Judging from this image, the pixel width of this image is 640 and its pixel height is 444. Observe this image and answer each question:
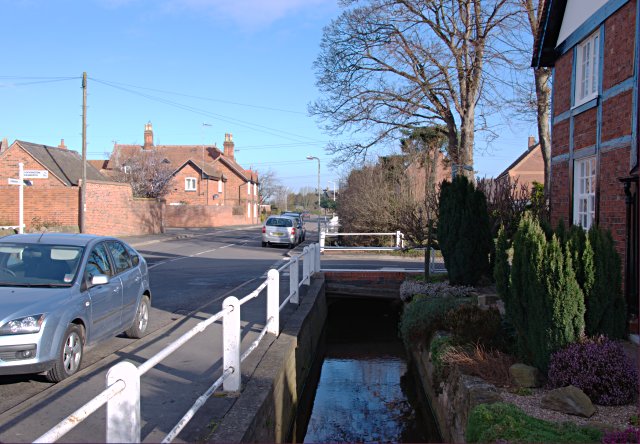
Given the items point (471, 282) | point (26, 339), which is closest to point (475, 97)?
point (471, 282)

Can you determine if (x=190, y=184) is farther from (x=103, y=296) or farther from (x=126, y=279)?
(x=103, y=296)

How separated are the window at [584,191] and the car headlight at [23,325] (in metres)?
9.13

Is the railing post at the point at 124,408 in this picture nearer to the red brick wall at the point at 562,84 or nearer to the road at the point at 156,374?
the road at the point at 156,374

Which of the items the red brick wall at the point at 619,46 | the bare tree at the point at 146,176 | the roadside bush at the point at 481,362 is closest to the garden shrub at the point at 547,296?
the roadside bush at the point at 481,362

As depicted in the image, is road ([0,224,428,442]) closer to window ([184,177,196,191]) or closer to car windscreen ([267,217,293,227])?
car windscreen ([267,217,293,227])

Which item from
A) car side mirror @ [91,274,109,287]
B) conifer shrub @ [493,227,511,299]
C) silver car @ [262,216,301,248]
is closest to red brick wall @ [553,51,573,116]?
conifer shrub @ [493,227,511,299]

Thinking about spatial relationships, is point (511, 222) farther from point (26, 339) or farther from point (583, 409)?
point (26, 339)

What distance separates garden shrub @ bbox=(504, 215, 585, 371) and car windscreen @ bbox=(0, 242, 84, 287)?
16.8ft

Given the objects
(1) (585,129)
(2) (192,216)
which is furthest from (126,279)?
(2) (192,216)

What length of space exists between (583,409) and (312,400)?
17.5 feet

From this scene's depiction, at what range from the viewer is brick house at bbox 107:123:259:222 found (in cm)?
6600

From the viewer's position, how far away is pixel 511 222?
18.4 metres

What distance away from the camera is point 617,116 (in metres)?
A: 9.44

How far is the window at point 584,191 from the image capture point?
10.7 metres
